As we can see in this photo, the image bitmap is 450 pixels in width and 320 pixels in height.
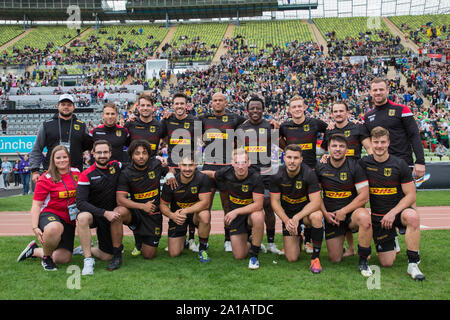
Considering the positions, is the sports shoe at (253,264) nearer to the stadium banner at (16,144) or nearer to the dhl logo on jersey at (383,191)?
the dhl logo on jersey at (383,191)

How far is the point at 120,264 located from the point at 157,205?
973 mm

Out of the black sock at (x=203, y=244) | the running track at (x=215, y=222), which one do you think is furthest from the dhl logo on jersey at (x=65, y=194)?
the running track at (x=215, y=222)

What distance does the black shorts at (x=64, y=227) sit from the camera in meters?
4.98

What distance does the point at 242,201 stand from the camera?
551 cm

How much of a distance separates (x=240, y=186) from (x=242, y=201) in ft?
0.74

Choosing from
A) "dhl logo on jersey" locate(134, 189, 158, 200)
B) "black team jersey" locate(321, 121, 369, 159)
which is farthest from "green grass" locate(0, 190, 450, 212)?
"black team jersey" locate(321, 121, 369, 159)

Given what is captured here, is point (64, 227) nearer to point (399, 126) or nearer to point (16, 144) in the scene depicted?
point (399, 126)

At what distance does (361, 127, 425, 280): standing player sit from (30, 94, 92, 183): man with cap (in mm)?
4239

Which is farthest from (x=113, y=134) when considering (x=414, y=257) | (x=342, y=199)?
(x=414, y=257)

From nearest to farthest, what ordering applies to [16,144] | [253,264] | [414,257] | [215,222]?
1. [414,257]
2. [253,264]
3. [215,222]
4. [16,144]

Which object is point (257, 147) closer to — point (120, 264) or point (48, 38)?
point (120, 264)

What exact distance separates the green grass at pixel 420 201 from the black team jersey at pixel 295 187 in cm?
572

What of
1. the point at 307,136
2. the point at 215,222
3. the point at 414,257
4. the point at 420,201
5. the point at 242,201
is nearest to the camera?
the point at 414,257
